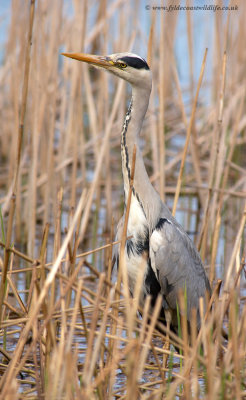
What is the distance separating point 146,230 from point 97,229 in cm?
222

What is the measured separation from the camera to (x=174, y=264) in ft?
10.9

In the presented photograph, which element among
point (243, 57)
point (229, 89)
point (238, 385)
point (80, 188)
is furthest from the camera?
point (243, 57)

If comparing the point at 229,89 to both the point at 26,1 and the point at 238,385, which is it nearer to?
the point at 26,1

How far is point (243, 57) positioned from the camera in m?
6.66

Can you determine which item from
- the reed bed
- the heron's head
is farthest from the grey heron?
the reed bed

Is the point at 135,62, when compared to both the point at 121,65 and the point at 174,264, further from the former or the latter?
the point at 174,264

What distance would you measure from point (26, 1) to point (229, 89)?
1.95 m

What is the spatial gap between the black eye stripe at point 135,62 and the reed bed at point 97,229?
0.31 m

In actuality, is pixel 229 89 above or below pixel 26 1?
below

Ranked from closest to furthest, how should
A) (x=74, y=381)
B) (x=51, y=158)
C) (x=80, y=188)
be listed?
(x=74, y=381), (x=51, y=158), (x=80, y=188)

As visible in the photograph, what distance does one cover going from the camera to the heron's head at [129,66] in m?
3.37

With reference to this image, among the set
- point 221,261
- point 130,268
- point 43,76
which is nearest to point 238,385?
point 130,268

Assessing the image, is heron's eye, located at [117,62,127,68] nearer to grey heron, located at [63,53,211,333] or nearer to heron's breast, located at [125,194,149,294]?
grey heron, located at [63,53,211,333]

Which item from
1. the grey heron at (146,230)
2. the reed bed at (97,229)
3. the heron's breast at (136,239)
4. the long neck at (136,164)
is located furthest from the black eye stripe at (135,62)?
the heron's breast at (136,239)
